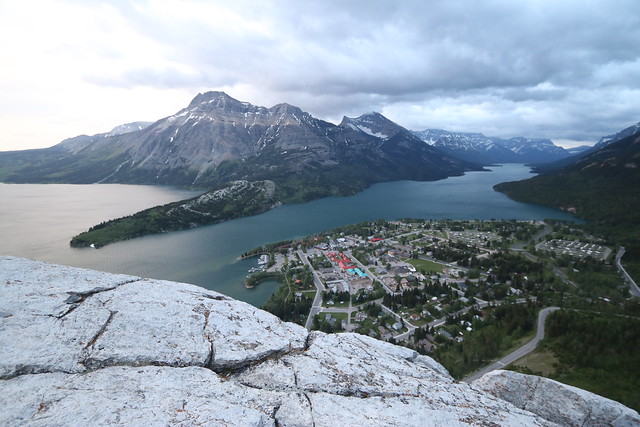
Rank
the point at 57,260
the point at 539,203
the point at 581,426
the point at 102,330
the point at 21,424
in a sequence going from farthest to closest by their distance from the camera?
the point at 539,203, the point at 57,260, the point at 581,426, the point at 102,330, the point at 21,424

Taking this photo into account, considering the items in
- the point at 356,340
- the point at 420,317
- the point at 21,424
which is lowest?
the point at 420,317

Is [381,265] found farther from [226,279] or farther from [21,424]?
[21,424]

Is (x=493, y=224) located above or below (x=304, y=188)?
below

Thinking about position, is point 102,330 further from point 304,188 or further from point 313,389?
point 304,188

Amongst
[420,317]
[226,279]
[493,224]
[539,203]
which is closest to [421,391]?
[420,317]

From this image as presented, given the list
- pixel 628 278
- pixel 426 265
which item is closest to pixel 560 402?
pixel 426 265

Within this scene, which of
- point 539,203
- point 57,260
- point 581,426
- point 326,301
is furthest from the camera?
point 539,203

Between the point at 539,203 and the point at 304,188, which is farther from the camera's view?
the point at 304,188
